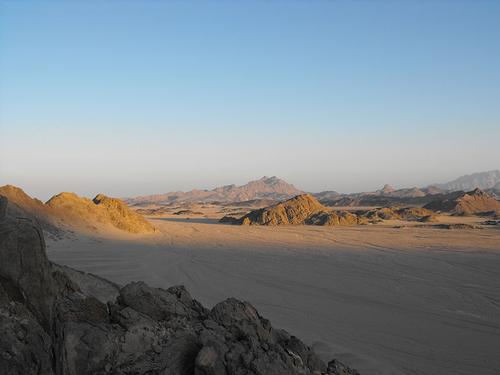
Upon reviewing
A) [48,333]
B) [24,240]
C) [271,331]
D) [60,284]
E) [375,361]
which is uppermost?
[24,240]

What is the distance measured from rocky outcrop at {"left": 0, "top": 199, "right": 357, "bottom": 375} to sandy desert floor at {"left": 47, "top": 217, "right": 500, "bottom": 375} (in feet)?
8.11

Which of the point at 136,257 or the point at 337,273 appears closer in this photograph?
the point at 337,273

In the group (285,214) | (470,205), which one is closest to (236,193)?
(470,205)

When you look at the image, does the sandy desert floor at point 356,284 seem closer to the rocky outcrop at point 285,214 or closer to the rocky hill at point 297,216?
the rocky hill at point 297,216

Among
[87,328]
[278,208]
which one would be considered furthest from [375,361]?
[278,208]

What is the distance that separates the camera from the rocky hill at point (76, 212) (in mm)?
18625

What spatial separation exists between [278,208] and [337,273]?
78.0 feet

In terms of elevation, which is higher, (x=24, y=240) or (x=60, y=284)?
(x=24, y=240)

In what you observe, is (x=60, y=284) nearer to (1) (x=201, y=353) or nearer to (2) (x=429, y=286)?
(1) (x=201, y=353)

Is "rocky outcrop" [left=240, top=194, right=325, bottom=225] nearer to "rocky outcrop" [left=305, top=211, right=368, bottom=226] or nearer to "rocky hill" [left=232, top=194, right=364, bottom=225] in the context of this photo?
"rocky hill" [left=232, top=194, right=364, bottom=225]

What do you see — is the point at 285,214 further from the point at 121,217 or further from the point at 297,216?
the point at 121,217

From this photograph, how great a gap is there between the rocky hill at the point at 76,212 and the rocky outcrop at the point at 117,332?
13110 millimetres

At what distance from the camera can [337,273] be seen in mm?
13297

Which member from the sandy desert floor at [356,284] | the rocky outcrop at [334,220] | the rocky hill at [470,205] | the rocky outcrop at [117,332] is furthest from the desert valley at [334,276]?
the rocky hill at [470,205]
